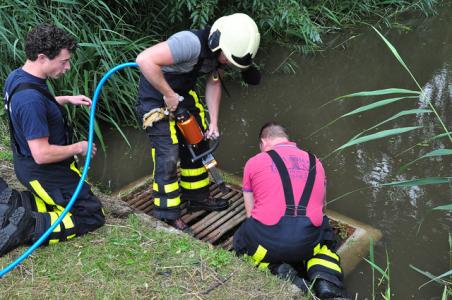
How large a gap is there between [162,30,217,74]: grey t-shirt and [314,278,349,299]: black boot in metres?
1.58

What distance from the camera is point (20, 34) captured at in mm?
4039

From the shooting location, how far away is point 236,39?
272cm

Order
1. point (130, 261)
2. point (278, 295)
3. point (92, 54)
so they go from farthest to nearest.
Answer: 1. point (92, 54)
2. point (130, 261)
3. point (278, 295)

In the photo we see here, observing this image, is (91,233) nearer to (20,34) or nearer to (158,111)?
(158,111)

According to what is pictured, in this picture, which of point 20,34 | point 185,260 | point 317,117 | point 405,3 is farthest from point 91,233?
point 405,3

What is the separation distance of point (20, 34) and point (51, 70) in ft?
6.14

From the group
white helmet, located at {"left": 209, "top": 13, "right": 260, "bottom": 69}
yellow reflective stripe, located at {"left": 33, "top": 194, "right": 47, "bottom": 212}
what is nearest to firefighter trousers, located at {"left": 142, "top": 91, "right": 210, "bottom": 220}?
white helmet, located at {"left": 209, "top": 13, "right": 260, "bottom": 69}

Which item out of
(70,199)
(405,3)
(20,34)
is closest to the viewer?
(70,199)

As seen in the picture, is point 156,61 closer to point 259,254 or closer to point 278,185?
A: point 278,185

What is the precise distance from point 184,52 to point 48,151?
1009 millimetres

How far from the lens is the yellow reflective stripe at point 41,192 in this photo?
2719 mm

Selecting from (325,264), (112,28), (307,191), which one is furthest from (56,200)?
(112,28)

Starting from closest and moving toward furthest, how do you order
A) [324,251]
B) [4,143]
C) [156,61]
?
[156,61] → [324,251] → [4,143]

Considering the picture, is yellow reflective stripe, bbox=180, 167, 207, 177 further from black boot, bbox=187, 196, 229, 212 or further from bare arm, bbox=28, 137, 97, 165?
bare arm, bbox=28, 137, 97, 165
